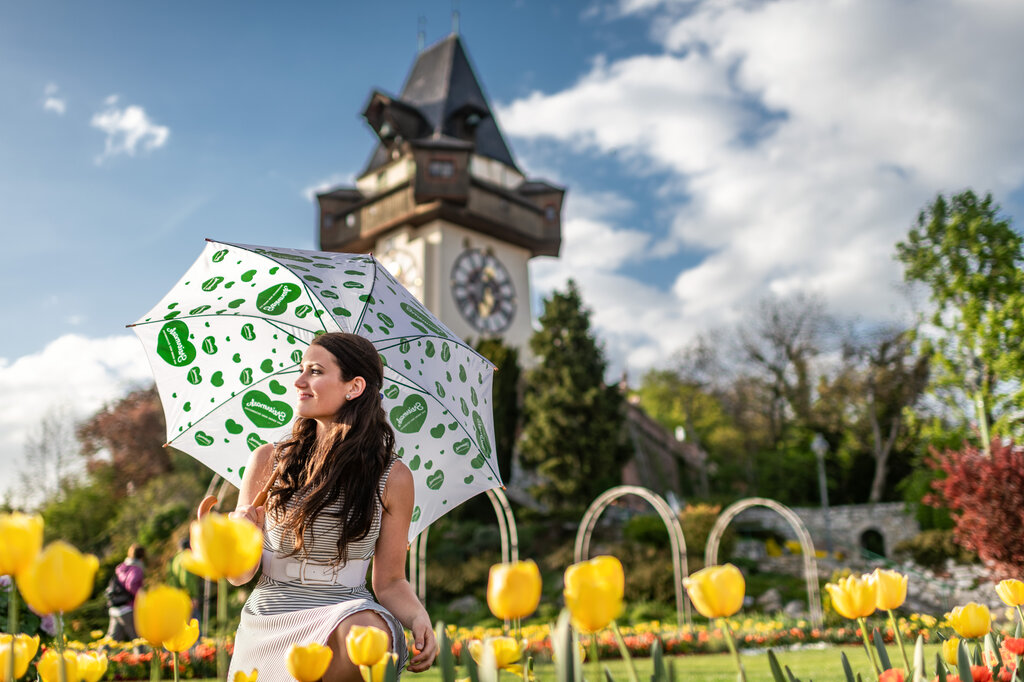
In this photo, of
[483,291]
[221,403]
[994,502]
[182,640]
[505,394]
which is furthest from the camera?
[483,291]

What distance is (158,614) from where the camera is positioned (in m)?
0.93

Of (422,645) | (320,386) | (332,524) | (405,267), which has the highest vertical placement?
(405,267)

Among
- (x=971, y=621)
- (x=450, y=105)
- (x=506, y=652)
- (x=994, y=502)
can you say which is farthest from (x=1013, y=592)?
(x=450, y=105)

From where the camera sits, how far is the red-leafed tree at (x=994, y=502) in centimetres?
903

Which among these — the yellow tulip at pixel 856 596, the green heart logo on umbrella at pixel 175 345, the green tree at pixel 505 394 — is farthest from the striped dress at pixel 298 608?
the green tree at pixel 505 394

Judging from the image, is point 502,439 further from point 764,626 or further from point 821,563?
point 764,626

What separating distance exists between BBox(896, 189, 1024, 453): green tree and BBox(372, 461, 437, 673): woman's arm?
15.7 meters

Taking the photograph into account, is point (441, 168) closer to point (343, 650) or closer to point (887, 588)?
point (343, 650)

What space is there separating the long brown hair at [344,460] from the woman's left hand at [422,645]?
0.29 meters

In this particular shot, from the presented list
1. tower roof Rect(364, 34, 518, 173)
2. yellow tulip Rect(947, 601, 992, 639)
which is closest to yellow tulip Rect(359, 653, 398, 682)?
yellow tulip Rect(947, 601, 992, 639)

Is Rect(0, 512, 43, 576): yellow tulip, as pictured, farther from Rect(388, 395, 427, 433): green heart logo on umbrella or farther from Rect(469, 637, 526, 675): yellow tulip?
Rect(388, 395, 427, 433): green heart logo on umbrella

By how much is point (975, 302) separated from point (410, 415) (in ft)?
54.1

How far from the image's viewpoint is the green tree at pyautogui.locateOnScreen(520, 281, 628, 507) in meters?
18.4

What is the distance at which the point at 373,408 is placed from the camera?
2.36 meters
